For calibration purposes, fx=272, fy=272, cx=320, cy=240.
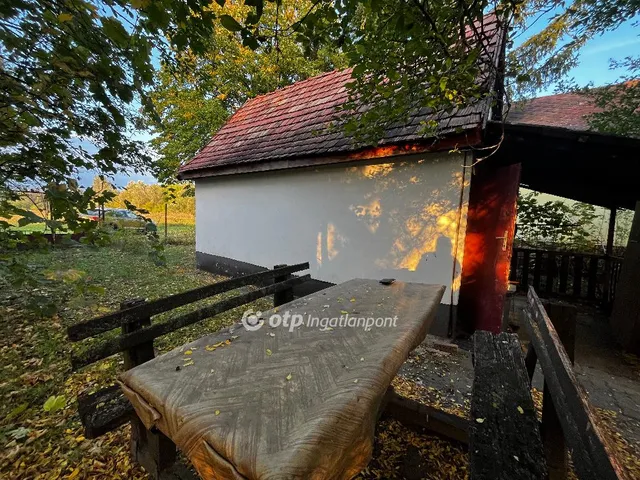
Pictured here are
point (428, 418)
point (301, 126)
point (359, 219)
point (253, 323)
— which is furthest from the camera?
point (301, 126)

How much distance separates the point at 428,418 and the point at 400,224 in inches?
113

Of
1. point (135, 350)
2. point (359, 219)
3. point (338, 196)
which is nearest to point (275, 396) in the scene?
point (135, 350)

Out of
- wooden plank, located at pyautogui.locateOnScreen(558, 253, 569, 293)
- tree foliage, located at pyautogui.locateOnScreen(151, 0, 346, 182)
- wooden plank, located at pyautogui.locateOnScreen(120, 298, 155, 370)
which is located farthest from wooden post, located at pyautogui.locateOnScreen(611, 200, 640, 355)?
tree foliage, located at pyautogui.locateOnScreen(151, 0, 346, 182)

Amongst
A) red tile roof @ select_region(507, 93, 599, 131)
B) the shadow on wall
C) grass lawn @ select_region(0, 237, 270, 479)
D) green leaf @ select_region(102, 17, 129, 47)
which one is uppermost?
red tile roof @ select_region(507, 93, 599, 131)

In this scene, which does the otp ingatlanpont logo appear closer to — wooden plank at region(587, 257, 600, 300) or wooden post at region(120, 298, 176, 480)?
wooden post at region(120, 298, 176, 480)

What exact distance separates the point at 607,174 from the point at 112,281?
31.9 ft

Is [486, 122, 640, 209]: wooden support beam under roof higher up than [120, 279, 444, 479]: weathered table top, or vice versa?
[486, 122, 640, 209]: wooden support beam under roof

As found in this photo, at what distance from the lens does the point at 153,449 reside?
1605mm

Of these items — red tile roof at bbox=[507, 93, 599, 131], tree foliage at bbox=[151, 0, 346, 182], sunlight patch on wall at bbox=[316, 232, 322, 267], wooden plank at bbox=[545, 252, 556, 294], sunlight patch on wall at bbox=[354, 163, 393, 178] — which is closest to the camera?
sunlight patch on wall at bbox=[354, 163, 393, 178]

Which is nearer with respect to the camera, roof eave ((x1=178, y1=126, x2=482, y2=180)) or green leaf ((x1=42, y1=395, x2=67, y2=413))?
green leaf ((x1=42, y1=395, x2=67, y2=413))

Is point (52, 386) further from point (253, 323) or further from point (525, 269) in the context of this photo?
point (525, 269)

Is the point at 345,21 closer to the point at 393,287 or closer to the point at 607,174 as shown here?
the point at 393,287

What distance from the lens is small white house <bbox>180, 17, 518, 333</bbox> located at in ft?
12.9

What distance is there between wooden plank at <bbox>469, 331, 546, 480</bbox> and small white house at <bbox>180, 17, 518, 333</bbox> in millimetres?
2463
